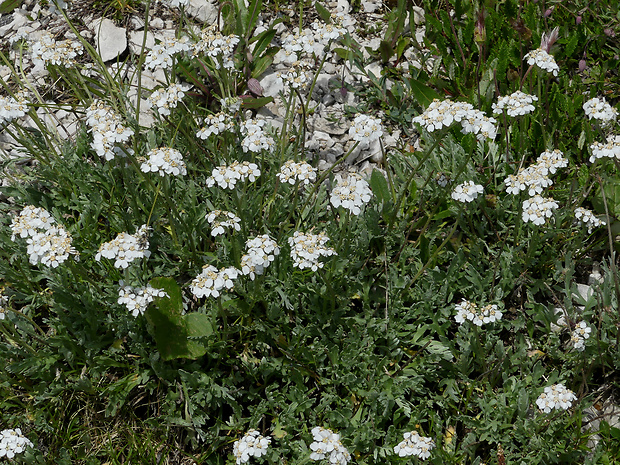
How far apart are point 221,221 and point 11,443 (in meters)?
1.56

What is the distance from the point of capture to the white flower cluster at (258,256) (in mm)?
2891

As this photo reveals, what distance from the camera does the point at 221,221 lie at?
3117 mm

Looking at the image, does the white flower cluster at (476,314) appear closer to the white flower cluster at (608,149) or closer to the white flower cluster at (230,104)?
the white flower cluster at (608,149)

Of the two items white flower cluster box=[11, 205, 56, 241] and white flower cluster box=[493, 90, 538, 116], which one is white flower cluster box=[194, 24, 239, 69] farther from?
white flower cluster box=[493, 90, 538, 116]

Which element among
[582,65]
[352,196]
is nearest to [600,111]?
[582,65]

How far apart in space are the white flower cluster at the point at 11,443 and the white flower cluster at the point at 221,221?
1446 mm

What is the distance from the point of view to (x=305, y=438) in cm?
317

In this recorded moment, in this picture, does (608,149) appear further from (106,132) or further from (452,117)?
(106,132)

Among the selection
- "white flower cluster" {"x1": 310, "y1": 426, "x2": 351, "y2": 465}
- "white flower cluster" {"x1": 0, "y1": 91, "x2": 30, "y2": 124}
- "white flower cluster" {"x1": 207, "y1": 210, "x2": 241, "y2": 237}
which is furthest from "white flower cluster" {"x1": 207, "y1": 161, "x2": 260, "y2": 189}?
"white flower cluster" {"x1": 310, "y1": 426, "x2": 351, "y2": 465}

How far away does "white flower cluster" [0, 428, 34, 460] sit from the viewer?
279 centimetres

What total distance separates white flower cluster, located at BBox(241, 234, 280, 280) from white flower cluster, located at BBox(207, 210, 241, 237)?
0.16 metres

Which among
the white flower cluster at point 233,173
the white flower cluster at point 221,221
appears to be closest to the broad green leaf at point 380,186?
the white flower cluster at point 233,173

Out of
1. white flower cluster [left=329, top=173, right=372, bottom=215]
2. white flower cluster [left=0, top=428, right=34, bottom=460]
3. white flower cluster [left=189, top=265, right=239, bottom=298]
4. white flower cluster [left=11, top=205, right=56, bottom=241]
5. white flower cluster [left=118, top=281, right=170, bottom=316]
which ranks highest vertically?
white flower cluster [left=11, top=205, right=56, bottom=241]

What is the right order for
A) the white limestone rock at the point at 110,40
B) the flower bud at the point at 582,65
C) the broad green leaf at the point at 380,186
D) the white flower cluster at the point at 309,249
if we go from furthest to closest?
the white limestone rock at the point at 110,40 → the flower bud at the point at 582,65 → the broad green leaf at the point at 380,186 → the white flower cluster at the point at 309,249
